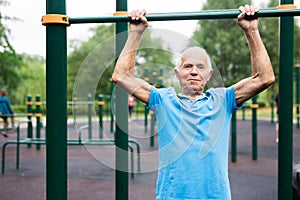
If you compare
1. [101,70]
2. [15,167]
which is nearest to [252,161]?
[15,167]

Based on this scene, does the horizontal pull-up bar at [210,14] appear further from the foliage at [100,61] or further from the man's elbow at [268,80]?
the man's elbow at [268,80]

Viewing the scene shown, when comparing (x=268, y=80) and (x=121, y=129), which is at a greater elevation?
(x=268, y=80)

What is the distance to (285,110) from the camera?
2.73 metres

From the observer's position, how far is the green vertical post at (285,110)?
106 inches

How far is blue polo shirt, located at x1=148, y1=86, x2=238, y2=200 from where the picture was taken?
1888 mm

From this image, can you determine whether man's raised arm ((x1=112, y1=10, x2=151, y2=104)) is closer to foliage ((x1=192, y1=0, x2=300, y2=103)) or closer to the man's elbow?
the man's elbow

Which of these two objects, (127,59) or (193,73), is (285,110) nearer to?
(193,73)

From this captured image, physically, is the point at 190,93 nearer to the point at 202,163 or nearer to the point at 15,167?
the point at 202,163

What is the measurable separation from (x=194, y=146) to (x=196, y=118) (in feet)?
0.43

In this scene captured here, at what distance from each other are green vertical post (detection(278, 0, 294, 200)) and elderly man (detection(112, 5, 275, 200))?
814 millimetres

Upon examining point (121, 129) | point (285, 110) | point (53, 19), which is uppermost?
point (53, 19)

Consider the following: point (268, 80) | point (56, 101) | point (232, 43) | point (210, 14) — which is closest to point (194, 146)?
point (268, 80)

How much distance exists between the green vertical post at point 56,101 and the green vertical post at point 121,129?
740mm

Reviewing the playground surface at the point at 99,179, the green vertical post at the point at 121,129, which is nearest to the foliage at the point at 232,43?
the playground surface at the point at 99,179
